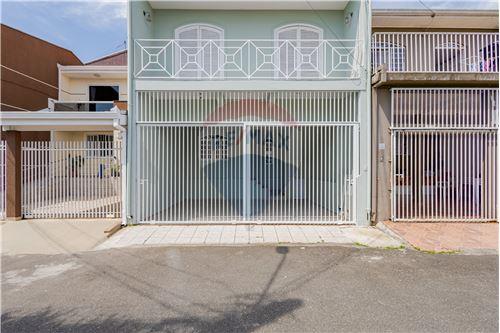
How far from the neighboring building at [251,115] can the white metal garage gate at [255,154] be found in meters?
0.03

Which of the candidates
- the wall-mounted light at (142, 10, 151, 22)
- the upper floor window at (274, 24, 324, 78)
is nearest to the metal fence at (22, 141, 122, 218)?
the wall-mounted light at (142, 10, 151, 22)

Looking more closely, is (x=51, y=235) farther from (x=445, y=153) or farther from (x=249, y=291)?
(x=445, y=153)

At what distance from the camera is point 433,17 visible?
8906 millimetres

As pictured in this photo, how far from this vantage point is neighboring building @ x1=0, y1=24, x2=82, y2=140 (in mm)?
14359

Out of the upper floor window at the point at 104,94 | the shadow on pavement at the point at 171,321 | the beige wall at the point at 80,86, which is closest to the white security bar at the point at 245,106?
the shadow on pavement at the point at 171,321

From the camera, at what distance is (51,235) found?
6.46 metres

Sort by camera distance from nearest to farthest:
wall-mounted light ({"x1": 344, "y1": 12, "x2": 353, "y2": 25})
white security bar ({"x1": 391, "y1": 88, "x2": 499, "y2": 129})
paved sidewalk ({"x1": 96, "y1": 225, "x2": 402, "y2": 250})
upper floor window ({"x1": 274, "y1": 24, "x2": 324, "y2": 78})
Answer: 1. paved sidewalk ({"x1": 96, "y1": 225, "x2": 402, "y2": 250})
2. white security bar ({"x1": 391, "y1": 88, "x2": 499, "y2": 129})
3. wall-mounted light ({"x1": 344, "y1": 12, "x2": 353, "y2": 25})
4. upper floor window ({"x1": 274, "y1": 24, "x2": 324, "y2": 78})

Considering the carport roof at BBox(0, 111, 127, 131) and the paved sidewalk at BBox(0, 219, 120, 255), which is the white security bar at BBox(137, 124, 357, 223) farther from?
the paved sidewalk at BBox(0, 219, 120, 255)

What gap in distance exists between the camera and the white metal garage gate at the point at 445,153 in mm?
7066

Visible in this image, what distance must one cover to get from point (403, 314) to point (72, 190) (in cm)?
903

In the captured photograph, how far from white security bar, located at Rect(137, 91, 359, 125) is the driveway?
11.7 feet

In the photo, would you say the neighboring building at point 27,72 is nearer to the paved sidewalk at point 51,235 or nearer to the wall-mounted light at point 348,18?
the paved sidewalk at point 51,235

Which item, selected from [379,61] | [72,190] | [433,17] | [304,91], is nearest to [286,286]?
[304,91]

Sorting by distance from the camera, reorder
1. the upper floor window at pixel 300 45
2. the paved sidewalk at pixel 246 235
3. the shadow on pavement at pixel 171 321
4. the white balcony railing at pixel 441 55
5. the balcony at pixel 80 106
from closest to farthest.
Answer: the shadow on pavement at pixel 171 321 → the paved sidewalk at pixel 246 235 → the white balcony railing at pixel 441 55 → the upper floor window at pixel 300 45 → the balcony at pixel 80 106
